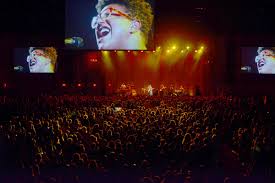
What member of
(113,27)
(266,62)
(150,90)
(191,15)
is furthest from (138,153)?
(150,90)

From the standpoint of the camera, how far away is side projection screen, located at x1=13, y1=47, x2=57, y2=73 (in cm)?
2581

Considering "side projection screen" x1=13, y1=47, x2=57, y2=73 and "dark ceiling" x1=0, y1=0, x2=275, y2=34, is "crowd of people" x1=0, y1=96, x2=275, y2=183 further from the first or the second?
"side projection screen" x1=13, y1=47, x2=57, y2=73

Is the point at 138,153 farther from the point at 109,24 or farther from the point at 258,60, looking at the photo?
the point at 258,60

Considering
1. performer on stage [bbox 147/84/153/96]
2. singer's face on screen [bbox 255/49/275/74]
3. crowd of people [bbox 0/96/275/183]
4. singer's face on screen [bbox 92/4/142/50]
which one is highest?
singer's face on screen [bbox 92/4/142/50]

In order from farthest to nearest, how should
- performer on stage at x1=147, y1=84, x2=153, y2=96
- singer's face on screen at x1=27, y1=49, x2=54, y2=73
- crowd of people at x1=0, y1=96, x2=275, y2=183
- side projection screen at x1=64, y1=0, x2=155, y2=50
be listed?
performer on stage at x1=147, y1=84, x2=153, y2=96, singer's face on screen at x1=27, y1=49, x2=54, y2=73, side projection screen at x1=64, y1=0, x2=155, y2=50, crowd of people at x1=0, y1=96, x2=275, y2=183

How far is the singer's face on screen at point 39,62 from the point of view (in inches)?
1015

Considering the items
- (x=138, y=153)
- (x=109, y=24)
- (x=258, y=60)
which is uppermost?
(x=109, y=24)

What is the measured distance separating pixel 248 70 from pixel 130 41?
7523 millimetres

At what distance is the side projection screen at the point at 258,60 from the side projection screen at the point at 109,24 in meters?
6.54

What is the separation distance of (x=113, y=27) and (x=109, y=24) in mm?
266

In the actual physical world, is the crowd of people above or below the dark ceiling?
below

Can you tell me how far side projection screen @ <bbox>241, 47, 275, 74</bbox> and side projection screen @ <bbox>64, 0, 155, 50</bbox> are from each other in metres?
6.54

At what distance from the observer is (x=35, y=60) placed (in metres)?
25.8

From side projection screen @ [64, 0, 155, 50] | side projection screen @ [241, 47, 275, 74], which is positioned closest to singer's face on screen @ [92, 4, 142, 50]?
side projection screen @ [64, 0, 155, 50]
